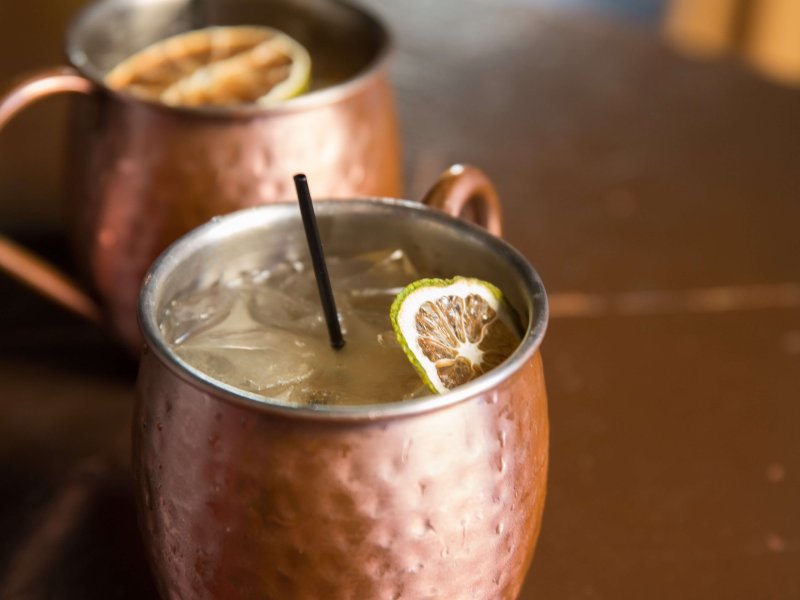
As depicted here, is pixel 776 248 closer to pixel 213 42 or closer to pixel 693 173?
pixel 693 173

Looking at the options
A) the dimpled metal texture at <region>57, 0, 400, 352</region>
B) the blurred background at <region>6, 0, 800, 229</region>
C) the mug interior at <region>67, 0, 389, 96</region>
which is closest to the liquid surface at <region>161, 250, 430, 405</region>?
the dimpled metal texture at <region>57, 0, 400, 352</region>

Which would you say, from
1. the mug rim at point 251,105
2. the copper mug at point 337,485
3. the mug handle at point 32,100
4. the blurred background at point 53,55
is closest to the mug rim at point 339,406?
the copper mug at point 337,485

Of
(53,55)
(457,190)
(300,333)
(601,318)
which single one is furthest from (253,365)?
(53,55)

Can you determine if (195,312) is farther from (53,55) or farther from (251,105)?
(53,55)

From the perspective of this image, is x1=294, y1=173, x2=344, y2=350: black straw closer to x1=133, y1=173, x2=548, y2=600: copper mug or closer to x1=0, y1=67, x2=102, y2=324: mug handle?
x1=133, y1=173, x2=548, y2=600: copper mug

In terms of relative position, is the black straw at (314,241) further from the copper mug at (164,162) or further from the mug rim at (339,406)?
the copper mug at (164,162)

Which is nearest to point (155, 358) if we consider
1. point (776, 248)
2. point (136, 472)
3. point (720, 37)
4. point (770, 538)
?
point (136, 472)
